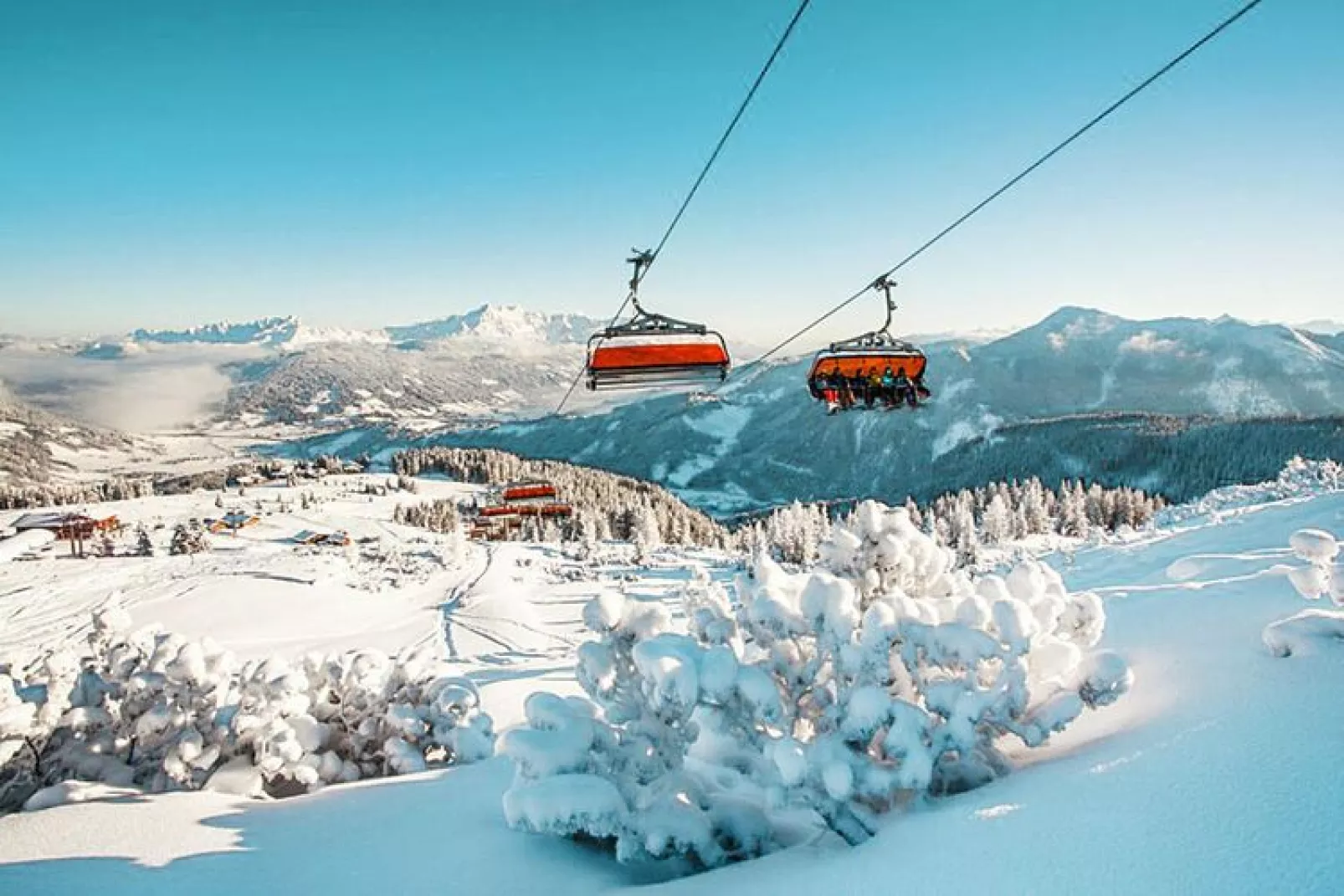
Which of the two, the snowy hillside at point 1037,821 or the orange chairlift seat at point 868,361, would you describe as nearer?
the snowy hillside at point 1037,821

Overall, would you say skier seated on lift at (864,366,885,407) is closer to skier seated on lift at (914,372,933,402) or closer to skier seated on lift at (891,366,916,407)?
skier seated on lift at (891,366,916,407)

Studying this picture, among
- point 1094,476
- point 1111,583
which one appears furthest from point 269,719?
point 1094,476

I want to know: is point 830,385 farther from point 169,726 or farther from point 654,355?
point 169,726

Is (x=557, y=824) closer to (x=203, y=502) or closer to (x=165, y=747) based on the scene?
(x=165, y=747)

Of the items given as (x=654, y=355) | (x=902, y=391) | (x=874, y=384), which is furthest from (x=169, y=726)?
(x=902, y=391)

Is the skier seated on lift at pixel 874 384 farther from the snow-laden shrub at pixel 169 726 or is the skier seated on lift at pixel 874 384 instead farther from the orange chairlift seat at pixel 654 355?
the snow-laden shrub at pixel 169 726

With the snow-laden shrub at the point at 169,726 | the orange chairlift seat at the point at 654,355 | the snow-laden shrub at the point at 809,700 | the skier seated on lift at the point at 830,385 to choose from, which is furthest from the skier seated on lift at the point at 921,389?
the snow-laden shrub at the point at 169,726

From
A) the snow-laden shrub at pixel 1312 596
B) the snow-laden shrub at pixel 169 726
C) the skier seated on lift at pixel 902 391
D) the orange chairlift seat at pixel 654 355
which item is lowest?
the snow-laden shrub at pixel 169 726

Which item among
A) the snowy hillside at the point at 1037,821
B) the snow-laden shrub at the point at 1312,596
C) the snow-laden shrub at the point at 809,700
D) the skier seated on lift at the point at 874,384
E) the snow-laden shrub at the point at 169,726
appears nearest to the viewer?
the snowy hillside at the point at 1037,821
